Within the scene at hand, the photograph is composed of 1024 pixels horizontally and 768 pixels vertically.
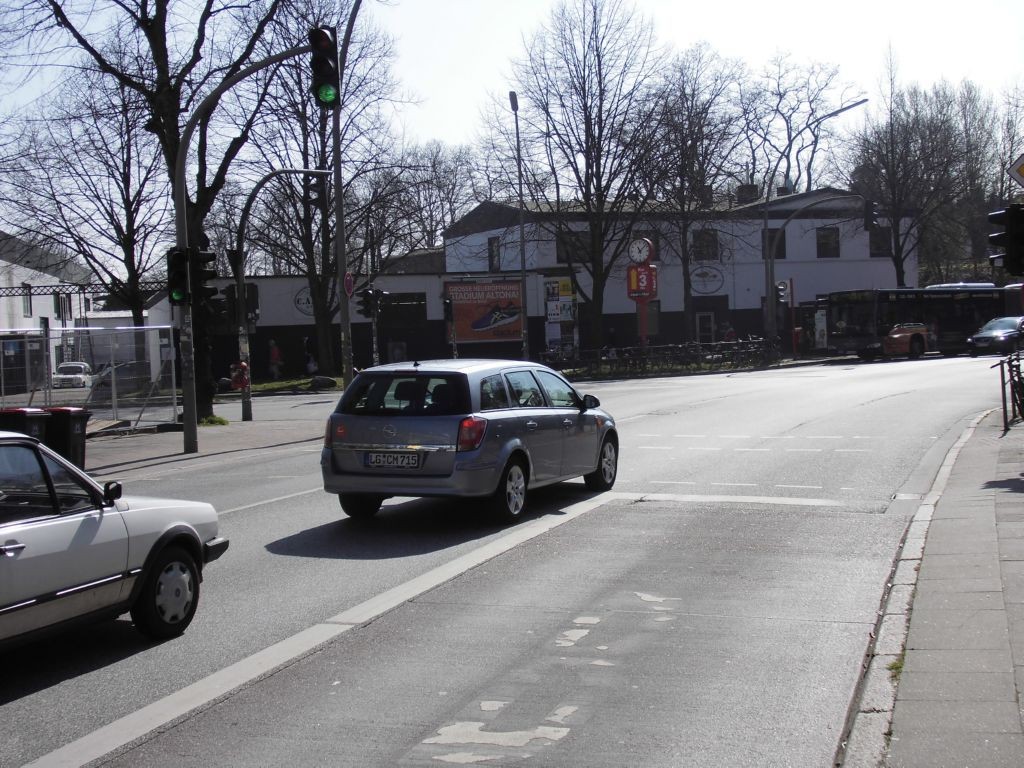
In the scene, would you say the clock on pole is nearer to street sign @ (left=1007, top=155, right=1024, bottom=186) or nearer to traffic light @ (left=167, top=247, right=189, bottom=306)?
traffic light @ (left=167, top=247, right=189, bottom=306)

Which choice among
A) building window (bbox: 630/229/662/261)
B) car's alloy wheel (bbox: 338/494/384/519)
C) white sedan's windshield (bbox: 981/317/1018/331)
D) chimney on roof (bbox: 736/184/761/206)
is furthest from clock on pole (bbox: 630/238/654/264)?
car's alloy wheel (bbox: 338/494/384/519)

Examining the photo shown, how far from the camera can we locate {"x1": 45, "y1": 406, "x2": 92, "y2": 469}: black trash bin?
50.3ft

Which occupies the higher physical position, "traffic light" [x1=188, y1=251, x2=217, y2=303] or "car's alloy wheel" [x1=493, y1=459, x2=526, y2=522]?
"traffic light" [x1=188, y1=251, x2=217, y2=303]

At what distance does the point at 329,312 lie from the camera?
4650cm

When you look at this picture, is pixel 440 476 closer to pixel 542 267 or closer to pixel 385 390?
pixel 385 390

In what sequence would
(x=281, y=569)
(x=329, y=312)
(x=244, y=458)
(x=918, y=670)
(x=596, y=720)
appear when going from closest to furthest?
1. (x=596, y=720)
2. (x=918, y=670)
3. (x=281, y=569)
4. (x=244, y=458)
5. (x=329, y=312)

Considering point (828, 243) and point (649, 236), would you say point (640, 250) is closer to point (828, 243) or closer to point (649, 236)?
point (649, 236)

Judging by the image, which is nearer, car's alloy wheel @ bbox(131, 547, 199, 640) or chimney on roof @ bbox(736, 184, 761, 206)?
car's alloy wheel @ bbox(131, 547, 199, 640)

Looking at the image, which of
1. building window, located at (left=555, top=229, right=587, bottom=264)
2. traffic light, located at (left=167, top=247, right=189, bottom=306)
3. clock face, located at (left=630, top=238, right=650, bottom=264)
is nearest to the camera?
traffic light, located at (left=167, top=247, right=189, bottom=306)

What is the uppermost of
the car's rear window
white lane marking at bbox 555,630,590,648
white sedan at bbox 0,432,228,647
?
the car's rear window

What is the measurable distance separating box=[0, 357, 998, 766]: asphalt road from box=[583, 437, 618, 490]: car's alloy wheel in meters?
0.22

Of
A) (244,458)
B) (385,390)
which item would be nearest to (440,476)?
(385,390)

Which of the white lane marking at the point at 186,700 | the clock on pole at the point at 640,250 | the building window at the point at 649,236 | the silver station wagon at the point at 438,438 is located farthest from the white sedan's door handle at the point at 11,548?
the building window at the point at 649,236

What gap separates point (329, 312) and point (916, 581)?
133 ft
